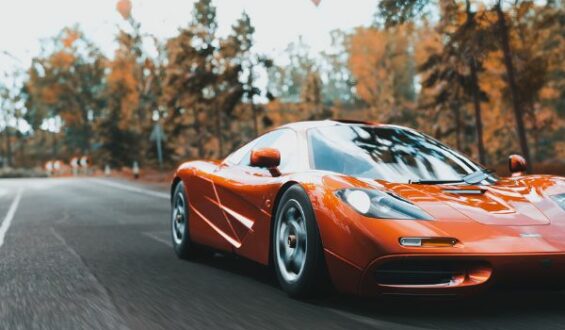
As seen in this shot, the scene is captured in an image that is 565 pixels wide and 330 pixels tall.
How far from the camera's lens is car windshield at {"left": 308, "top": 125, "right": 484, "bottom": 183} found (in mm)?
4969

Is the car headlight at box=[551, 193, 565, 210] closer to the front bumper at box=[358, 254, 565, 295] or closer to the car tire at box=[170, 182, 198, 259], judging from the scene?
the front bumper at box=[358, 254, 565, 295]

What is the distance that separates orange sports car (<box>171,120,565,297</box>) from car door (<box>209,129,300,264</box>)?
0.01 metres

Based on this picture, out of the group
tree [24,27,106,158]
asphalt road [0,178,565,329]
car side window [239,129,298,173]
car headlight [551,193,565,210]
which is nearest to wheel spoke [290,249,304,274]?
asphalt road [0,178,565,329]

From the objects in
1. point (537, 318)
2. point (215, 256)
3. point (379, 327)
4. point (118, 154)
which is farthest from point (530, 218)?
point (118, 154)

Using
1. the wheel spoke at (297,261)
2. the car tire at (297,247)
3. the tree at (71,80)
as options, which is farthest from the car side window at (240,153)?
the tree at (71,80)

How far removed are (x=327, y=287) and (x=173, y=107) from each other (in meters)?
43.8

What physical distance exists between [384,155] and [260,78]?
106ft

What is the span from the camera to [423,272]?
158 inches

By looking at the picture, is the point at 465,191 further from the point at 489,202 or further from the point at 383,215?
the point at 383,215

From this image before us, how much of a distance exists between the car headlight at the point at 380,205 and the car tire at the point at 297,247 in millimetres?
296

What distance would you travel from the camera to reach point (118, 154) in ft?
166

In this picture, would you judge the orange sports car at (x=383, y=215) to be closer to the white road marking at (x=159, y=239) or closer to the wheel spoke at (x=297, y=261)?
the wheel spoke at (x=297, y=261)

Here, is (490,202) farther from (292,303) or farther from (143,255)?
(143,255)

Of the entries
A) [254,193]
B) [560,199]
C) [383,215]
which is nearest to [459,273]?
[383,215]
